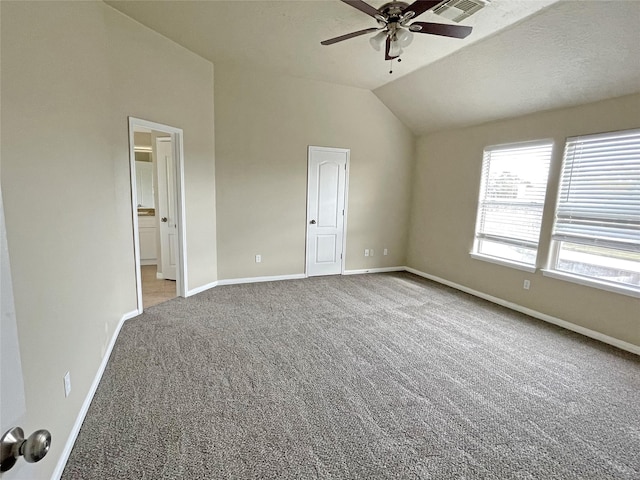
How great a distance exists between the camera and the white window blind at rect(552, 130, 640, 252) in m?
3.15

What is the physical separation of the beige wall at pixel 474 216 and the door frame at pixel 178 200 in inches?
160

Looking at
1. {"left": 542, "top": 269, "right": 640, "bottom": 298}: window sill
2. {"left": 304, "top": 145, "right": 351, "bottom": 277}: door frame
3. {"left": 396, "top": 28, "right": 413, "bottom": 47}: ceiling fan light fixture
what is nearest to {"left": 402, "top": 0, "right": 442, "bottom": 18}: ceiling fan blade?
{"left": 396, "top": 28, "right": 413, "bottom": 47}: ceiling fan light fixture

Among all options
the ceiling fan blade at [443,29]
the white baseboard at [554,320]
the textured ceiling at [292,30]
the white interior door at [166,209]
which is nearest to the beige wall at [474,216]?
the white baseboard at [554,320]

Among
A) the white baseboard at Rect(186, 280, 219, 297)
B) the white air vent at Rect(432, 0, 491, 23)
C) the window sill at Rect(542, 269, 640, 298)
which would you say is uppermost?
the white air vent at Rect(432, 0, 491, 23)

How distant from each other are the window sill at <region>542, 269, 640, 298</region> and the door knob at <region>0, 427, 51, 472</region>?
14.4 ft

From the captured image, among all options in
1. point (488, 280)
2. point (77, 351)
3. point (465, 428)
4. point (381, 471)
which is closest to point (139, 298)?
point (77, 351)

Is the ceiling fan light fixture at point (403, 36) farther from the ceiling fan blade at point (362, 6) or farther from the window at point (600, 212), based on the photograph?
the window at point (600, 212)

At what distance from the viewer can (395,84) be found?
16.3ft

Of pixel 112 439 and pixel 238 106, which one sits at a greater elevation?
pixel 238 106

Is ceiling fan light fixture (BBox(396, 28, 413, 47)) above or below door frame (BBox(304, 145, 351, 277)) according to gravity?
above

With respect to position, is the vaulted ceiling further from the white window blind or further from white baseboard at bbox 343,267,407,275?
white baseboard at bbox 343,267,407,275

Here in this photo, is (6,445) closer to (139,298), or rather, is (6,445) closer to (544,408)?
(544,408)

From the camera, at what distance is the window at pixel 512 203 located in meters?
4.03

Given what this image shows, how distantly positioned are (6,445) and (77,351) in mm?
1838
